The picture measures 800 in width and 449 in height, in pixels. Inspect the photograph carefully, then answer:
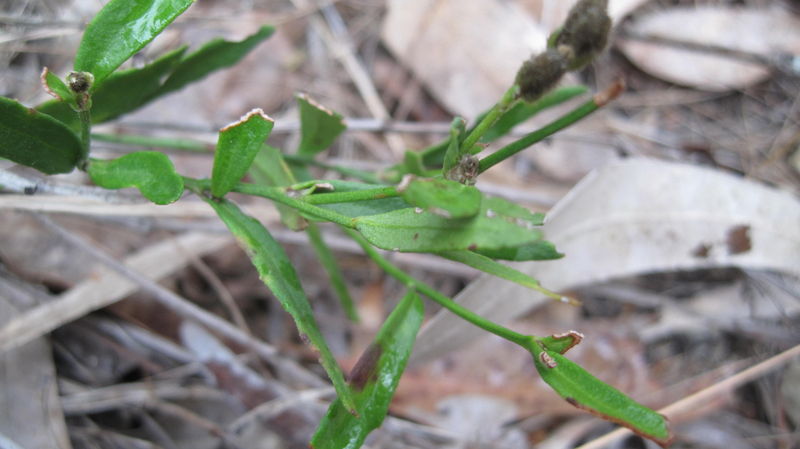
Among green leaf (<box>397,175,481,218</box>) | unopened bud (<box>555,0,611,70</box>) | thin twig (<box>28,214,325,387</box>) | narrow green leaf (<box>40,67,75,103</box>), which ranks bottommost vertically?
thin twig (<box>28,214,325,387</box>)

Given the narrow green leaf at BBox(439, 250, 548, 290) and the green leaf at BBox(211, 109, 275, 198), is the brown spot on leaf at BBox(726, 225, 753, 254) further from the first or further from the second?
the green leaf at BBox(211, 109, 275, 198)

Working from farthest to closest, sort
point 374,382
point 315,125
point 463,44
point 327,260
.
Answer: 1. point 463,44
2. point 327,260
3. point 315,125
4. point 374,382

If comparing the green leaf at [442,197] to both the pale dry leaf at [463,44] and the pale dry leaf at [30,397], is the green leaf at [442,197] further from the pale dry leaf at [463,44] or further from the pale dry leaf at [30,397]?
the pale dry leaf at [463,44]

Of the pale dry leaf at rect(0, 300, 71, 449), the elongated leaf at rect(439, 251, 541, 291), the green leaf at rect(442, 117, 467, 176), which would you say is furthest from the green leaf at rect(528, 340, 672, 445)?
the pale dry leaf at rect(0, 300, 71, 449)

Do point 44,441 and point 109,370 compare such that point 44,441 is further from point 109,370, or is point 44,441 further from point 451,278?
point 451,278

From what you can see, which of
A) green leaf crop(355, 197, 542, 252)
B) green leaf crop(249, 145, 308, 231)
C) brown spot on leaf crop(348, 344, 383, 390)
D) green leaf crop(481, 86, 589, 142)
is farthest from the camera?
green leaf crop(481, 86, 589, 142)

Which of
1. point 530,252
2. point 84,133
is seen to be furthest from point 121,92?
point 530,252

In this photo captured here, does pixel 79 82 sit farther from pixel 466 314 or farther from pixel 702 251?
pixel 702 251
